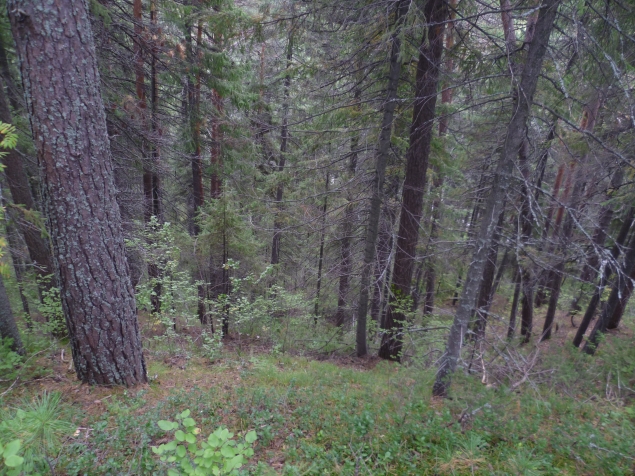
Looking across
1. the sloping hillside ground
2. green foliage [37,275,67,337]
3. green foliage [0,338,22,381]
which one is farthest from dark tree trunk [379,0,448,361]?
green foliage [37,275,67,337]

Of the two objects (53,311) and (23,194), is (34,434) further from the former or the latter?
(23,194)

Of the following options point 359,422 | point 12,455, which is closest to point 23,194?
point 12,455

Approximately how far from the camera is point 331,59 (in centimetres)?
632

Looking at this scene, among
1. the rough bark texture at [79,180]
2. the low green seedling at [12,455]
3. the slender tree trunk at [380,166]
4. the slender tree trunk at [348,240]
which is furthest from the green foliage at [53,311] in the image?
the slender tree trunk at [380,166]

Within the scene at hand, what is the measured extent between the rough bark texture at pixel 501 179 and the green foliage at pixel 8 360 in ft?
18.5

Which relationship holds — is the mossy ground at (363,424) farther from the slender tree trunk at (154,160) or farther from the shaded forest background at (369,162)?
the slender tree trunk at (154,160)

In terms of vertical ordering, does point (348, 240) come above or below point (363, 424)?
above

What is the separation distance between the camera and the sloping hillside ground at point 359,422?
2.85 metres

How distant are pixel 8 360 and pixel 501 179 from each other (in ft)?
22.1

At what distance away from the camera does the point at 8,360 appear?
161 inches

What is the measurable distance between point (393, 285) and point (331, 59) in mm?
5068

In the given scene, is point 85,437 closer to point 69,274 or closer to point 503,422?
point 69,274

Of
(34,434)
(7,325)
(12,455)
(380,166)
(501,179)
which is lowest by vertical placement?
(7,325)

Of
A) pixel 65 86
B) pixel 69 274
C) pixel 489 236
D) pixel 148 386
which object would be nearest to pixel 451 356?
pixel 489 236
